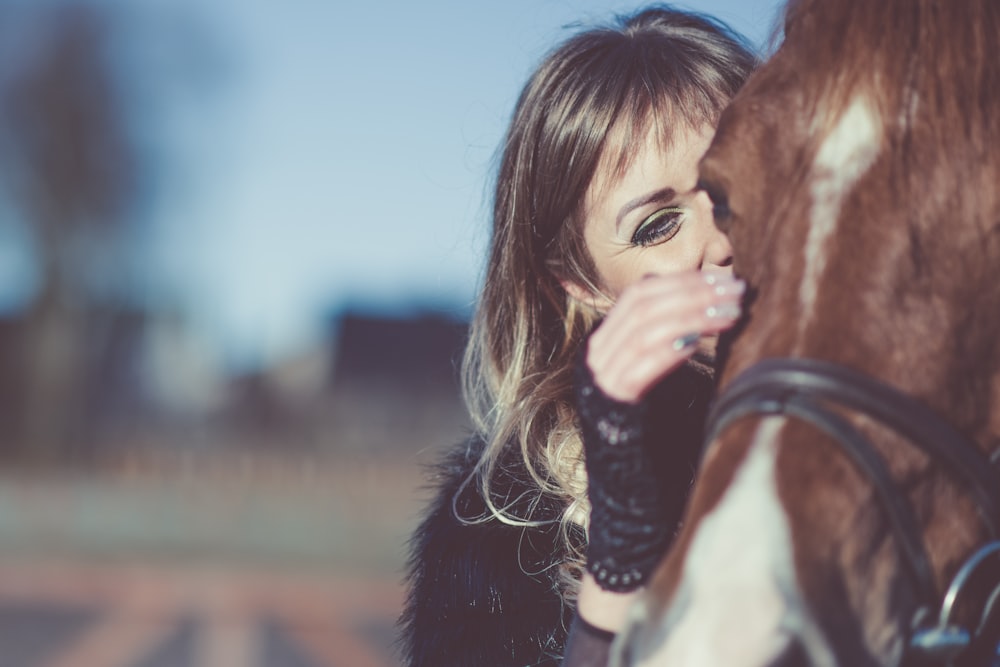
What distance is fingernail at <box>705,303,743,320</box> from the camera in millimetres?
1328

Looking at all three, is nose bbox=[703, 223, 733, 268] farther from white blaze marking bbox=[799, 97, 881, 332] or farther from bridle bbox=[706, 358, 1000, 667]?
bridle bbox=[706, 358, 1000, 667]

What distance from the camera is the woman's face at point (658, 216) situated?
217 centimetres

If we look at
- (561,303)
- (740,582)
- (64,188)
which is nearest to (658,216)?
(561,303)

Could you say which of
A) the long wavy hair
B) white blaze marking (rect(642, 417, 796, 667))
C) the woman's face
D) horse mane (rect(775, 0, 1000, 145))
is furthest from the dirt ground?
white blaze marking (rect(642, 417, 796, 667))

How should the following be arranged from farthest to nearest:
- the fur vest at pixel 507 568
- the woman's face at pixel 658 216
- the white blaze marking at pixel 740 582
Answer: the woman's face at pixel 658 216, the fur vest at pixel 507 568, the white blaze marking at pixel 740 582

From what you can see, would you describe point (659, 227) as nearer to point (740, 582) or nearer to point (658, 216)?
point (658, 216)

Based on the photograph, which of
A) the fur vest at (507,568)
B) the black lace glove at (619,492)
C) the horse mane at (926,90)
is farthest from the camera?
the fur vest at (507,568)

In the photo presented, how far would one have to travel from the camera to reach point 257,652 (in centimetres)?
1275

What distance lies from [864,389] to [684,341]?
292 millimetres

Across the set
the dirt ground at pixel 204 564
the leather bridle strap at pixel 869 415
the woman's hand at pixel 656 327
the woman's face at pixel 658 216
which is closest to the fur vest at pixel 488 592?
the woman's face at pixel 658 216

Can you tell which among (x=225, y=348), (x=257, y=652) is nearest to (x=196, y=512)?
(x=257, y=652)

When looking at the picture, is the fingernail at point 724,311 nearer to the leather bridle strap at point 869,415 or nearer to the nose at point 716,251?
the leather bridle strap at point 869,415

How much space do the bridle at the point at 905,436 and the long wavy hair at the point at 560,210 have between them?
1015 mm

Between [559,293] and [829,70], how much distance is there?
1184 mm
